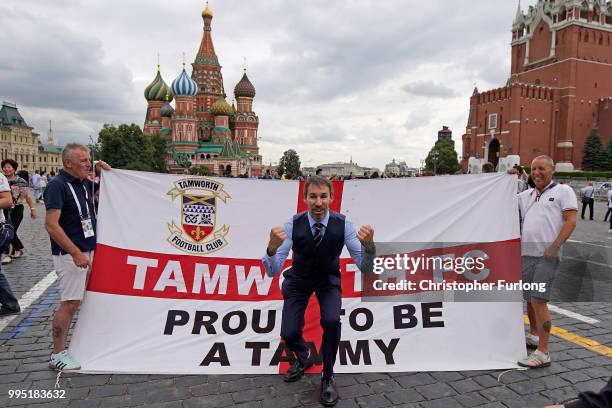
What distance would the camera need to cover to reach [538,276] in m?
4.08

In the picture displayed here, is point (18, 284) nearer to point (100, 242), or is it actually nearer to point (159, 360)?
point (100, 242)

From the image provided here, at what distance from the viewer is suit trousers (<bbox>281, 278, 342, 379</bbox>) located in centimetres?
334

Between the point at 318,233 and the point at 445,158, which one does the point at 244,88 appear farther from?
the point at 318,233

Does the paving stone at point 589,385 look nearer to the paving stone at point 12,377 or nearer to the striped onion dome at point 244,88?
the paving stone at point 12,377

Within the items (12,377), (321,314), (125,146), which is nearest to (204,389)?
(321,314)

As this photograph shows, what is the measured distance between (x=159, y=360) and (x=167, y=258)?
1.03 meters

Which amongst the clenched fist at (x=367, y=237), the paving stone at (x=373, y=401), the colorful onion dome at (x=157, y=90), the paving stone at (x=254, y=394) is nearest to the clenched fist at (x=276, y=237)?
the clenched fist at (x=367, y=237)

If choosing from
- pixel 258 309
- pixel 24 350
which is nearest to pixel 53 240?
pixel 24 350

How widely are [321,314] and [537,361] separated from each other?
91.9 inches

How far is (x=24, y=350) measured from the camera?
4312 millimetres

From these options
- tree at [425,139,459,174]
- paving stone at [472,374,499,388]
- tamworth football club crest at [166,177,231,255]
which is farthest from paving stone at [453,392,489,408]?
tree at [425,139,459,174]

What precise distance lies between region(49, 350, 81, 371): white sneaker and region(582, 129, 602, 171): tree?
74521 mm

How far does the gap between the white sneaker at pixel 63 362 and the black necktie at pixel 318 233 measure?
103 inches

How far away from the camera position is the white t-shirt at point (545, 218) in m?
4.05
